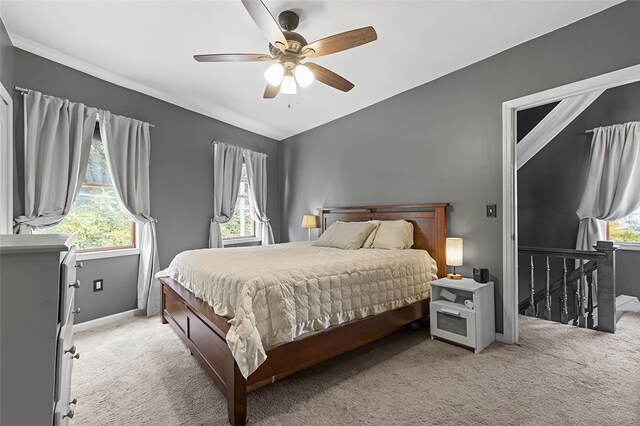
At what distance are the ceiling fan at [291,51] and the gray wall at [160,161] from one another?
6.50 ft

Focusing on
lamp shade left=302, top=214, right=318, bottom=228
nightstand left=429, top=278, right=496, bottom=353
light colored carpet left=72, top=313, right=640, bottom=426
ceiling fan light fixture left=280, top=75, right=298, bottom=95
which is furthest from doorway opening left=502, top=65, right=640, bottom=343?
lamp shade left=302, top=214, right=318, bottom=228

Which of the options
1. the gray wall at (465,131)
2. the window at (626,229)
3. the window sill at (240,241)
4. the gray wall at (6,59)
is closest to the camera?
the gray wall at (465,131)

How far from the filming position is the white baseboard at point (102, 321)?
3137 millimetres

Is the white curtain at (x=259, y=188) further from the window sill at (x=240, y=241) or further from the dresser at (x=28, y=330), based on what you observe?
the dresser at (x=28, y=330)

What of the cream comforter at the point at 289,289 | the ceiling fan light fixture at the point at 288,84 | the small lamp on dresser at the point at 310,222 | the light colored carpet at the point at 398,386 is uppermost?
the ceiling fan light fixture at the point at 288,84

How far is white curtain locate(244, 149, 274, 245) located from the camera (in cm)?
499

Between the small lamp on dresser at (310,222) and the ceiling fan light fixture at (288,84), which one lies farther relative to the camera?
the small lamp on dresser at (310,222)

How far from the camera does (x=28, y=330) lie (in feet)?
3.03

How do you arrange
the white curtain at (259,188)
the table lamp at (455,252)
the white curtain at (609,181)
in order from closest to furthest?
1. the table lamp at (455,252)
2. the white curtain at (609,181)
3. the white curtain at (259,188)

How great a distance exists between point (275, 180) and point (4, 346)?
488cm

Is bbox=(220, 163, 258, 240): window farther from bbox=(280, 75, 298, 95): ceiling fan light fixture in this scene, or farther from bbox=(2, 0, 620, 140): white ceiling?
bbox=(280, 75, 298, 95): ceiling fan light fixture

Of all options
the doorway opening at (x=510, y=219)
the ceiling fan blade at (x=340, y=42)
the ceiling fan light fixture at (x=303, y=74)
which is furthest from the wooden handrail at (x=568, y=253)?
the ceiling fan light fixture at (x=303, y=74)

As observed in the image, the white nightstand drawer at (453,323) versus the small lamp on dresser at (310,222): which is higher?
the small lamp on dresser at (310,222)

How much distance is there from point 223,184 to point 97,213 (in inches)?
64.7
